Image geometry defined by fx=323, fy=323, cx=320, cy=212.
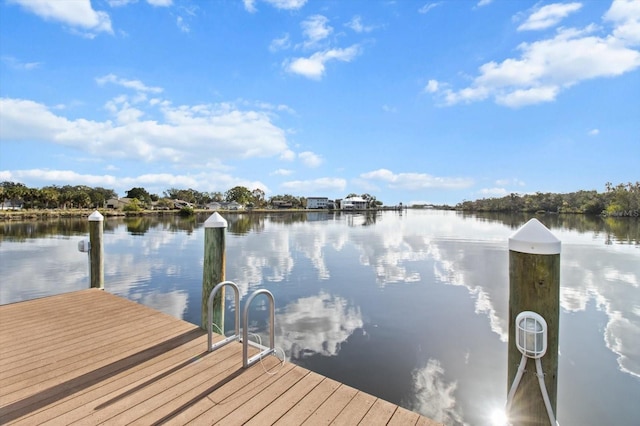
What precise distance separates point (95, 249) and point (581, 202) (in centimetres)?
8941

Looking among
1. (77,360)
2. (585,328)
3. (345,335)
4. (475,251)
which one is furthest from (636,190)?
(77,360)

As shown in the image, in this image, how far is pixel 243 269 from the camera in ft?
36.8

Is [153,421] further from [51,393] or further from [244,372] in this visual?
[51,393]

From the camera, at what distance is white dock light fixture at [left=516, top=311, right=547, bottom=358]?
1.76 m

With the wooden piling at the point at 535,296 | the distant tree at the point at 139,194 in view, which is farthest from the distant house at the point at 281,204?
the wooden piling at the point at 535,296

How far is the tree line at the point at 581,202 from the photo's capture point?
191ft

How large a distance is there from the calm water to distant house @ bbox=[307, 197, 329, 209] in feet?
342

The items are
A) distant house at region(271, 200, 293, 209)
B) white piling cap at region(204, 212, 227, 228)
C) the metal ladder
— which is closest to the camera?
the metal ladder

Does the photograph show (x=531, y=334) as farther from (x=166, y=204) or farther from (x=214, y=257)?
(x=166, y=204)

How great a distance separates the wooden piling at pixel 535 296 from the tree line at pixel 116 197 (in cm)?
7271

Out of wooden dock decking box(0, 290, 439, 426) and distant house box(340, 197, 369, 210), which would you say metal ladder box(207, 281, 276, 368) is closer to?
wooden dock decking box(0, 290, 439, 426)

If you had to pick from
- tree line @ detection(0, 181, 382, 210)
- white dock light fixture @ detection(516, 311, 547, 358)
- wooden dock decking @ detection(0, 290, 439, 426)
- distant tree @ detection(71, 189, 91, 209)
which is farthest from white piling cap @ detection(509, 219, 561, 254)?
distant tree @ detection(71, 189, 91, 209)

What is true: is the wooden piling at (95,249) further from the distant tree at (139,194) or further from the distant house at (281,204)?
the distant house at (281,204)

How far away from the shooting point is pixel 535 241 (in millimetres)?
1781
